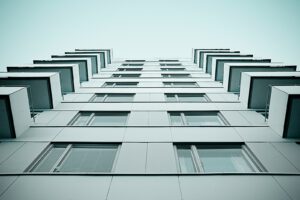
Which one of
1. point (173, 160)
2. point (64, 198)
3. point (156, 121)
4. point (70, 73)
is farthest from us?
point (70, 73)

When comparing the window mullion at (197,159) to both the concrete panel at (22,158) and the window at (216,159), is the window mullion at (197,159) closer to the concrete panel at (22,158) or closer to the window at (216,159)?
the window at (216,159)

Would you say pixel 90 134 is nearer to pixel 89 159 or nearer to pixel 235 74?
pixel 89 159

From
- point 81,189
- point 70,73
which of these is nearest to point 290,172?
point 81,189

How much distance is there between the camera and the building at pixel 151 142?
22.7 feet

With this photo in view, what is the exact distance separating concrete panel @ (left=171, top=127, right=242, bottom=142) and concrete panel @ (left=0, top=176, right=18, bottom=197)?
6.07 m

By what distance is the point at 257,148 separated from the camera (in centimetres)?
897

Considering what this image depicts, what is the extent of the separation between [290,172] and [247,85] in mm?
6212

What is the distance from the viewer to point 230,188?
6.82 metres

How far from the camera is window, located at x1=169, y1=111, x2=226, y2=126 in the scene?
11.8 meters

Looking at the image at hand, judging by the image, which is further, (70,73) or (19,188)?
(70,73)

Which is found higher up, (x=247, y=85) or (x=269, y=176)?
(x=247, y=85)

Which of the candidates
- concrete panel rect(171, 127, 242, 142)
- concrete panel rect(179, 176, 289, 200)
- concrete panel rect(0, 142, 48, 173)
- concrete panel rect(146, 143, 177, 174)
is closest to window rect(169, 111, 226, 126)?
concrete panel rect(171, 127, 242, 142)

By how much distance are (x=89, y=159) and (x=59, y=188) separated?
1.95 m

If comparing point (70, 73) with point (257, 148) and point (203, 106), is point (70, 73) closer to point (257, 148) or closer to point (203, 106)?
point (203, 106)
